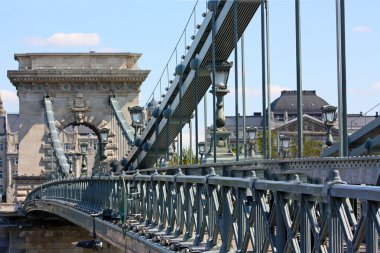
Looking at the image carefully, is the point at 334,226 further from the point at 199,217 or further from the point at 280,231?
the point at 199,217

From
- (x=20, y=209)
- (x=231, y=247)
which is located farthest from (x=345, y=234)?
(x=20, y=209)

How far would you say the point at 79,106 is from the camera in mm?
77750

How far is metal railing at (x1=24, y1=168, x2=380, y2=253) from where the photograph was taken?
9.51 metres

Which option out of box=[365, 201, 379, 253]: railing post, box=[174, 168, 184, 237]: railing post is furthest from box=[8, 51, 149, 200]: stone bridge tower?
box=[365, 201, 379, 253]: railing post

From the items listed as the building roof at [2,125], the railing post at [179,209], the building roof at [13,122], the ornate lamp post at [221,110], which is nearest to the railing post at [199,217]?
the railing post at [179,209]

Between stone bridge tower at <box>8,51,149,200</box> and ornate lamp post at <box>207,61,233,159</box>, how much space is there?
50.9 m

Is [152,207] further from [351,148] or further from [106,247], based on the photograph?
[106,247]

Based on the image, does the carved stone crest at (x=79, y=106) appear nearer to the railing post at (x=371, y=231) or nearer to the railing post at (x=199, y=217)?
the railing post at (x=199, y=217)

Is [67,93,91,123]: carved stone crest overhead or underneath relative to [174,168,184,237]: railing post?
overhead

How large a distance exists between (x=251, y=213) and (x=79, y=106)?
2572 inches

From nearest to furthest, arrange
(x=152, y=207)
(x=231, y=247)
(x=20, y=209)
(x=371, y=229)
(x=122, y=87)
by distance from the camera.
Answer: (x=371, y=229), (x=231, y=247), (x=152, y=207), (x=20, y=209), (x=122, y=87)

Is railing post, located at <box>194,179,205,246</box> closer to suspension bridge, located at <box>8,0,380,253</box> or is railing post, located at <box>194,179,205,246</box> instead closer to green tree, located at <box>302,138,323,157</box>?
suspension bridge, located at <box>8,0,380,253</box>

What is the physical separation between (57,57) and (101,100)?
169 inches

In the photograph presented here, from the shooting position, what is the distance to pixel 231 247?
48.2ft
